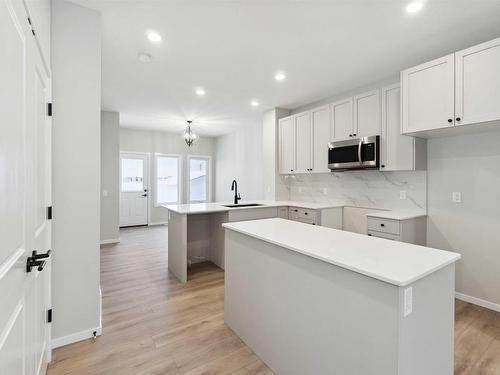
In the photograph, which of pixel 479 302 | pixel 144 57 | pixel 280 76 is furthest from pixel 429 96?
pixel 144 57

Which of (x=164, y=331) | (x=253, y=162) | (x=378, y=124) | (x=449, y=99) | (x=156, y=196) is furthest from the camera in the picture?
(x=156, y=196)

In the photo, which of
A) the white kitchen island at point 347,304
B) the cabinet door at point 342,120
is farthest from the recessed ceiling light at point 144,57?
the cabinet door at point 342,120

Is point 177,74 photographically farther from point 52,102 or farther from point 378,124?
point 378,124

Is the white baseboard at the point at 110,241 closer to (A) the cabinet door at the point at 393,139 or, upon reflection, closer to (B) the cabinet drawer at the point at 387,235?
(B) the cabinet drawer at the point at 387,235

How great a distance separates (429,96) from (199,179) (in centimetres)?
682

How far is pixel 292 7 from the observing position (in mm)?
2125

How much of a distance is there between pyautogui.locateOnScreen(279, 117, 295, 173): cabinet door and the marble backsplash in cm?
36

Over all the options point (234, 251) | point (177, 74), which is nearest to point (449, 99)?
point (234, 251)

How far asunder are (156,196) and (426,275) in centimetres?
735

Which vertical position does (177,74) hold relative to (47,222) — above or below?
above

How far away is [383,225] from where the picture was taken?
10.2 feet

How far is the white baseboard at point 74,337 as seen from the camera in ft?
6.70

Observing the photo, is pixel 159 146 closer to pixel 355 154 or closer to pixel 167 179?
pixel 167 179

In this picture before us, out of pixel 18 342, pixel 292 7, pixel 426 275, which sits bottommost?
pixel 18 342
